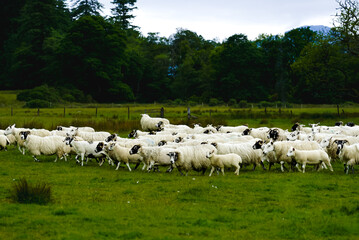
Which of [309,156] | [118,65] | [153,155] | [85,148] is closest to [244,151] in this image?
[309,156]

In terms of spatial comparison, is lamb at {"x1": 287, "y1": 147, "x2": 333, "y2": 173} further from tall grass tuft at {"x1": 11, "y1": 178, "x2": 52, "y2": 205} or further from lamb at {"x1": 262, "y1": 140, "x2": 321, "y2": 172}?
tall grass tuft at {"x1": 11, "y1": 178, "x2": 52, "y2": 205}

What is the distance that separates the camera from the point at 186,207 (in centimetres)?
1035

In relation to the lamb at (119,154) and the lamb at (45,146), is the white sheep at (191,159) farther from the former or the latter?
the lamb at (45,146)

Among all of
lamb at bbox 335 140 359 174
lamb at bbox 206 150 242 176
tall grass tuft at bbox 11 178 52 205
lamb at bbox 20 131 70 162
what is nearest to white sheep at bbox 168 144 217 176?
lamb at bbox 206 150 242 176

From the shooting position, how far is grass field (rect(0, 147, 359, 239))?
8398 mm

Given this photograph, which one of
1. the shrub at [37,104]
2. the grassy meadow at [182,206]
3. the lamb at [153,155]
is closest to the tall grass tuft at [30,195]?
the grassy meadow at [182,206]

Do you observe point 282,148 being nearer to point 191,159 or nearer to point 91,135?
point 191,159

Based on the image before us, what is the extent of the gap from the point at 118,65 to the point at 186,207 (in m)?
68.4

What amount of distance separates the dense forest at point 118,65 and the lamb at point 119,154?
42561 mm

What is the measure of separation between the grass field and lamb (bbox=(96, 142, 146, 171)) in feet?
3.63

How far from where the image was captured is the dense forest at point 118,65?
238ft

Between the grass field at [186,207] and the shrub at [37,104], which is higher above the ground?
the shrub at [37,104]

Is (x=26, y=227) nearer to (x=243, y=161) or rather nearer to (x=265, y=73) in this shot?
(x=243, y=161)

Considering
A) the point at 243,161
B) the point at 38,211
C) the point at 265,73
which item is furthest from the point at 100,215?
the point at 265,73
